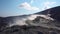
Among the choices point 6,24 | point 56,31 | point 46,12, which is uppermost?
point 46,12

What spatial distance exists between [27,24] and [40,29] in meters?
0.30

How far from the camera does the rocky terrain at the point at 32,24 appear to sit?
3166 millimetres

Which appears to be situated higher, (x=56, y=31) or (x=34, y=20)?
(x=34, y=20)

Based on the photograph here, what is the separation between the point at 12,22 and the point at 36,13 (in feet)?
1.83

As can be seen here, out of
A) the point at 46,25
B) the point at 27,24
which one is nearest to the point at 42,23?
the point at 46,25

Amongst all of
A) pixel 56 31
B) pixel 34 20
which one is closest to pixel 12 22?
pixel 34 20

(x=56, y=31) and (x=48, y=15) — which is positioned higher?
(x=48, y=15)

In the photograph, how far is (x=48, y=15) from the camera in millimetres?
3273

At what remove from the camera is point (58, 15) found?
10.7ft

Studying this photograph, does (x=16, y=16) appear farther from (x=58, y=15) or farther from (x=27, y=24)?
(x=58, y=15)

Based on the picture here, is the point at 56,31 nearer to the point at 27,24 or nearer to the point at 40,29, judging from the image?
the point at 40,29

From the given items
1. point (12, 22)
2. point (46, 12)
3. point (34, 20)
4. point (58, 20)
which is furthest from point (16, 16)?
point (58, 20)

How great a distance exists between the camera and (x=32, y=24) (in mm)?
3209

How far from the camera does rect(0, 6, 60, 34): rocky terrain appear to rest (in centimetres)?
317
